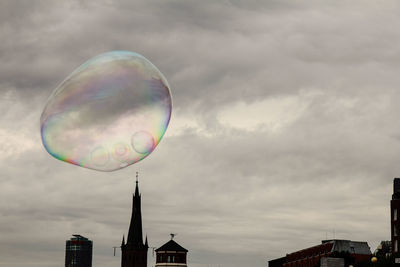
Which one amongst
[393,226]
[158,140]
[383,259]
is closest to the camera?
[158,140]

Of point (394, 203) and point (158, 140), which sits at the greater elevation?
point (394, 203)

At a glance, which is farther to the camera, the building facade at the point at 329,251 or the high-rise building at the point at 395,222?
the building facade at the point at 329,251

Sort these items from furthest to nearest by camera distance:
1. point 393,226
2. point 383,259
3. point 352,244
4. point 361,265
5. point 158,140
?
point 352,244 → point 393,226 → point 361,265 → point 383,259 → point 158,140

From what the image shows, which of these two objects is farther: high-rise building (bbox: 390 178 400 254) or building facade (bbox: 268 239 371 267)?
building facade (bbox: 268 239 371 267)

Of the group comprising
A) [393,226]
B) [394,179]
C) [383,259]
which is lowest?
[383,259]

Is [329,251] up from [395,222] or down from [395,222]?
down

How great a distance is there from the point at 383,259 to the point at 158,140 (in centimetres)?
6158

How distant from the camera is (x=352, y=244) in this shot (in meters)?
177

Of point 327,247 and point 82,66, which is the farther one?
point 327,247

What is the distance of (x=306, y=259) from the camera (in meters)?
182

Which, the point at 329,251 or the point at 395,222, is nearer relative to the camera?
the point at 395,222

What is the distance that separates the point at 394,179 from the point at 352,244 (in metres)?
22.0

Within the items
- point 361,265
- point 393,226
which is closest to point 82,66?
point 361,265

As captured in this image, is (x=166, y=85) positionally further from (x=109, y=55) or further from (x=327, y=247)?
(x=327, y=247)
